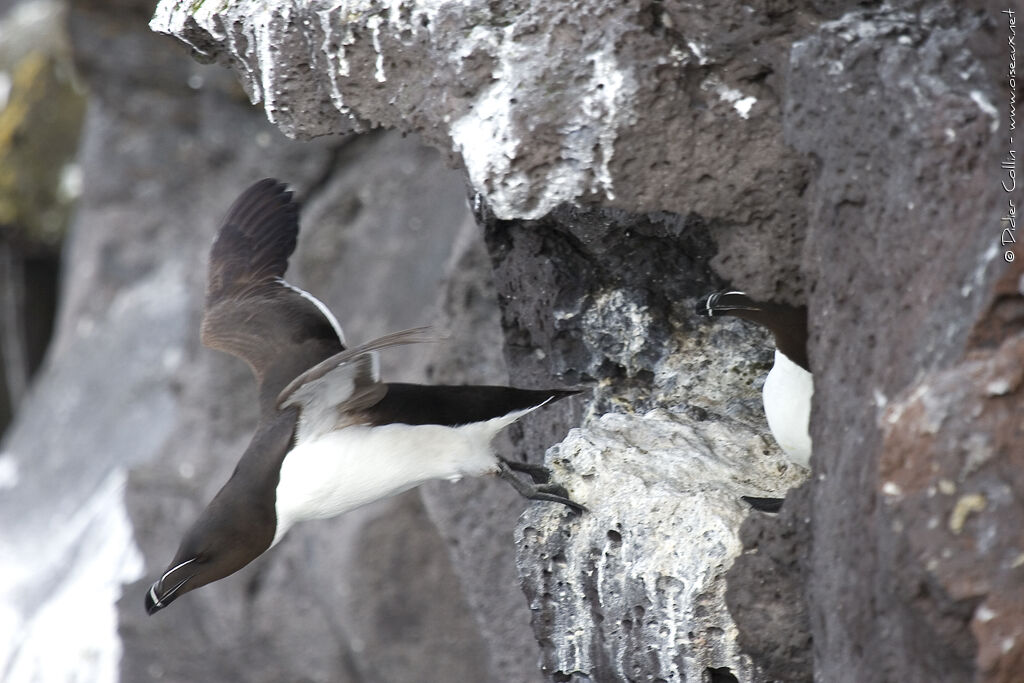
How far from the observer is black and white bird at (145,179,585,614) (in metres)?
2.78

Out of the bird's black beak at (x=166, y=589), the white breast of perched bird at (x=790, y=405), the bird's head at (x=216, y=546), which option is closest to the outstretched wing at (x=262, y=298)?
the bird's head at (x=216, y=546)

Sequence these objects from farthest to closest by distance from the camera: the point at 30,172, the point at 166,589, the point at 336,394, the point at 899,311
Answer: the point at 30,172
the point at 336,394
the point at 166,589
the point at 899,311

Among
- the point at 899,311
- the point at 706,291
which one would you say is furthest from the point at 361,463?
the point at 899,311

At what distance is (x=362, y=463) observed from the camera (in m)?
2.93

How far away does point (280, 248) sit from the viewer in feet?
11.4

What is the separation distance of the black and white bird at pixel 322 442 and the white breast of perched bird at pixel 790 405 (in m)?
0.46

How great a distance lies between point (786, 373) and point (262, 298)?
5.04 ft

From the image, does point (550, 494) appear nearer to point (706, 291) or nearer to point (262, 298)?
point (706, 291)

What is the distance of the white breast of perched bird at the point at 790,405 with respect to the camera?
250 cm

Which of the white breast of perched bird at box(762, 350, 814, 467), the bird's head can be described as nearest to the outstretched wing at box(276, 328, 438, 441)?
the bird's head

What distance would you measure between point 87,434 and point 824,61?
228 inches

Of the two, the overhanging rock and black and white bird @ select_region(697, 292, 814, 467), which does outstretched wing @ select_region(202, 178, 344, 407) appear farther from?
black and white bird @ select_region(697, 292, 814, 467)

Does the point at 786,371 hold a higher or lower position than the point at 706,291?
lower

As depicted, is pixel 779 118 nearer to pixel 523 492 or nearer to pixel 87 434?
pixel 523 492
